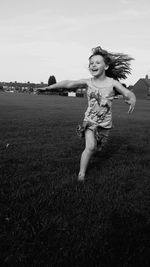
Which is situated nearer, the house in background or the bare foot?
the bare foot

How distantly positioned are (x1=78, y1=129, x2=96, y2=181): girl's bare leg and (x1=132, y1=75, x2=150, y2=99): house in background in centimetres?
8981

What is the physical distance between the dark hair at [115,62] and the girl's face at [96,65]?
0.26 feet

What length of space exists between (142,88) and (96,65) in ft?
304

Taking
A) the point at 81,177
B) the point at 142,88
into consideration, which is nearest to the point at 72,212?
the point at 81,177

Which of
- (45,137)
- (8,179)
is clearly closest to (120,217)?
(8,179)

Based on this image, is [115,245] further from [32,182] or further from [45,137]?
[45,137]

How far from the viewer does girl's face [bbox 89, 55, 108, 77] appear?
532 cm

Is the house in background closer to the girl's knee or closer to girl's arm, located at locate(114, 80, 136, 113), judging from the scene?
girl's arm, located at locate(114, 80, 136, 113)

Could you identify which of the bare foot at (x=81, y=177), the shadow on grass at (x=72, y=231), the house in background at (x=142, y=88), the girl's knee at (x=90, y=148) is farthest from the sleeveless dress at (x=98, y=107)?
the house in background at (x=142, y=88)

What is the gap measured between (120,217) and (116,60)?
3174 mm

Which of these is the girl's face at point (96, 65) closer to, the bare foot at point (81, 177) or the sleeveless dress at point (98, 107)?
the sleeveless dress at point (98, 107)

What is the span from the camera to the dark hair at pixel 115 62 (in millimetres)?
5395

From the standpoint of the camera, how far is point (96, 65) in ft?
17.4

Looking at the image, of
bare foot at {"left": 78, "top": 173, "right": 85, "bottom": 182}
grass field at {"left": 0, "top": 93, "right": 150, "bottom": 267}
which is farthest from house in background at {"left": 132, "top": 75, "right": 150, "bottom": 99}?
bare foot at {"left": 78, "top": 173, "right": 85, "bottom": 182}
